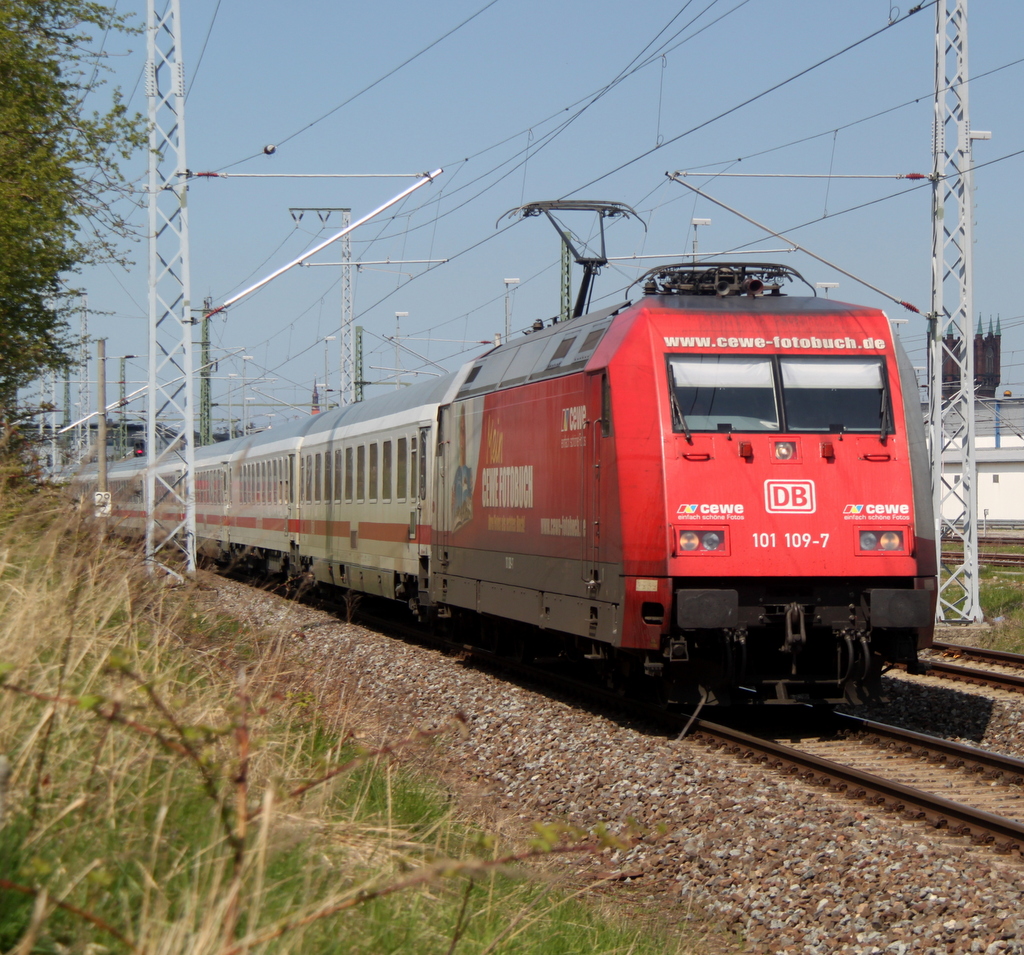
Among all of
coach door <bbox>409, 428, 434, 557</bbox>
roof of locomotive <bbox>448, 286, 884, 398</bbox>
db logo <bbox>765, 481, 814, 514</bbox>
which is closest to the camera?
db logo <bbox>765, 481, 814, 514</bbox>

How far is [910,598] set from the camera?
29.1 feet

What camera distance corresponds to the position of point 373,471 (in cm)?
1823

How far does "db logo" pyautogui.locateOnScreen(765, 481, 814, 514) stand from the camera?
8961 mm

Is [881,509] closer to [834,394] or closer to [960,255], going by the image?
[834,394]

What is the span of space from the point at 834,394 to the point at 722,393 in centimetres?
91

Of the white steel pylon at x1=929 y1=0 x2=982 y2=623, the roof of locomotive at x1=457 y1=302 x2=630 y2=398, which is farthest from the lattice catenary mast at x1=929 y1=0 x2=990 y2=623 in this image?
the roof of locomotive at x1=457 y1=302 x2=630 y2=398

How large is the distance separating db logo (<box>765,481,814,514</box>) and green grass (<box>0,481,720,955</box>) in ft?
12.5

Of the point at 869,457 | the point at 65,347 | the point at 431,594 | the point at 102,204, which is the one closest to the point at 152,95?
the point at 102,204

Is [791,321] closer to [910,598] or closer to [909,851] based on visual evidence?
[910,598]

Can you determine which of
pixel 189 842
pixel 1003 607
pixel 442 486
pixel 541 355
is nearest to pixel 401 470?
pixel 442 486

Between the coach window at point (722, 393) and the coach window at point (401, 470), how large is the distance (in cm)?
753

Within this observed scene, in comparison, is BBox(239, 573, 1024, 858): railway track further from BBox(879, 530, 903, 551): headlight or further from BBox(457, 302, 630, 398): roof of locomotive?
BBox(457, 302, 630, 398): roof of locomotive

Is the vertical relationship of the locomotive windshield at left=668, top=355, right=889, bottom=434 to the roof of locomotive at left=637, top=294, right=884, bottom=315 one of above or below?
below

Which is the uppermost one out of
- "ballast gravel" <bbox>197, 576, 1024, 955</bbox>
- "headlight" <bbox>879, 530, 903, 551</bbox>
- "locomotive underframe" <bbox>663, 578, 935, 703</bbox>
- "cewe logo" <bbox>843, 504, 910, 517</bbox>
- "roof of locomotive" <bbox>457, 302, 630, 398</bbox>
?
"roof of locomotive" <bbox>457, 302, 630, 398</bbox>
